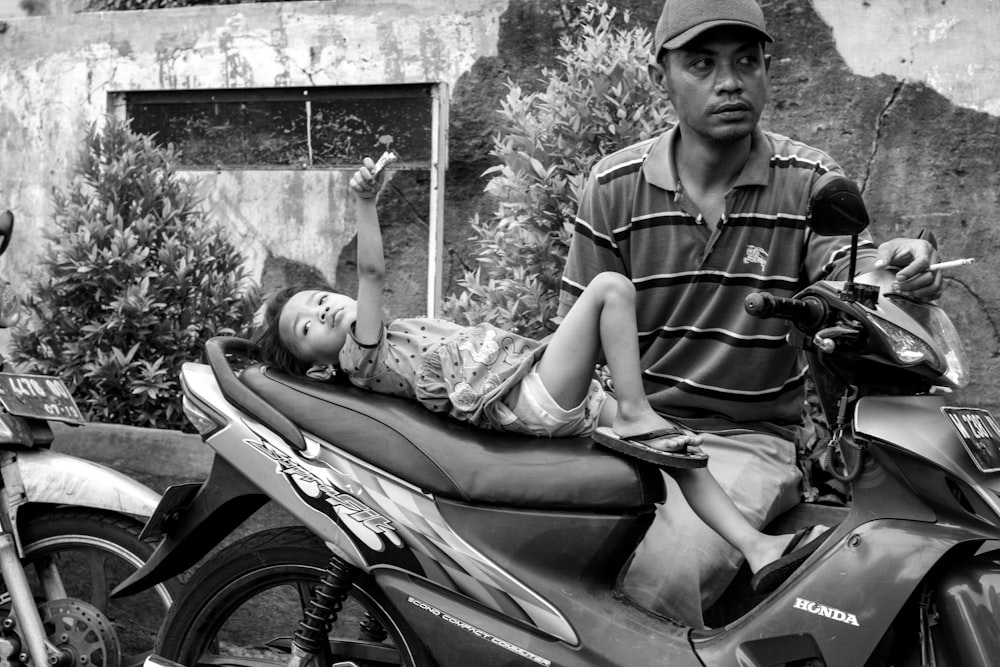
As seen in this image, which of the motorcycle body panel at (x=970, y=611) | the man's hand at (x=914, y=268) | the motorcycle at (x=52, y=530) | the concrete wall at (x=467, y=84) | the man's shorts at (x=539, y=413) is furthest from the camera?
the concrete wall at (x=467, y=84)

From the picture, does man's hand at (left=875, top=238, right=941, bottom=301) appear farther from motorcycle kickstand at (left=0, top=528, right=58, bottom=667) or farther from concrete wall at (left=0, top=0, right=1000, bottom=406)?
concrete wall at (left=0, top=0, right=1000, bottom=406)

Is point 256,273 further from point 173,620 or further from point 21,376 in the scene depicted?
point 173,620

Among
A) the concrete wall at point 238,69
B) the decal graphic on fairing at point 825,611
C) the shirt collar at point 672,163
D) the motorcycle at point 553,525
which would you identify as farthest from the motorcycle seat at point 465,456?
the concrete wall at point 238,69

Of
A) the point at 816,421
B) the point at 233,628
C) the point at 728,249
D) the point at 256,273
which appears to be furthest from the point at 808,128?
the point at 233,628

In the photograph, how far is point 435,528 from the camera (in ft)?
7.62

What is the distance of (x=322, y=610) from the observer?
7.84 feet

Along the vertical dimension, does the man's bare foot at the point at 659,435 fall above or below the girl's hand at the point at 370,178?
below

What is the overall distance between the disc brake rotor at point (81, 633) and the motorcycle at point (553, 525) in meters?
0.22

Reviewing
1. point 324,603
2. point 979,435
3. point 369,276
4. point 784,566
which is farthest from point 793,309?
point 324,603

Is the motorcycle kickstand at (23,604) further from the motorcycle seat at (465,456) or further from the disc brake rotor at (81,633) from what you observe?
the motorcycle seat at (465,456)

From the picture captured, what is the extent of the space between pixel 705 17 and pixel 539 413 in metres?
0.99

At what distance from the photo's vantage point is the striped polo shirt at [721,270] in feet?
8.78

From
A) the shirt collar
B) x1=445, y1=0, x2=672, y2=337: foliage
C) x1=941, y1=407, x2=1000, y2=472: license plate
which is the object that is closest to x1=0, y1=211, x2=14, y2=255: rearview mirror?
→ x1=445, y1=0, x2=672, y2=337: foliage

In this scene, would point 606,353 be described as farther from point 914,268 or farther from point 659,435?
point 914,268
